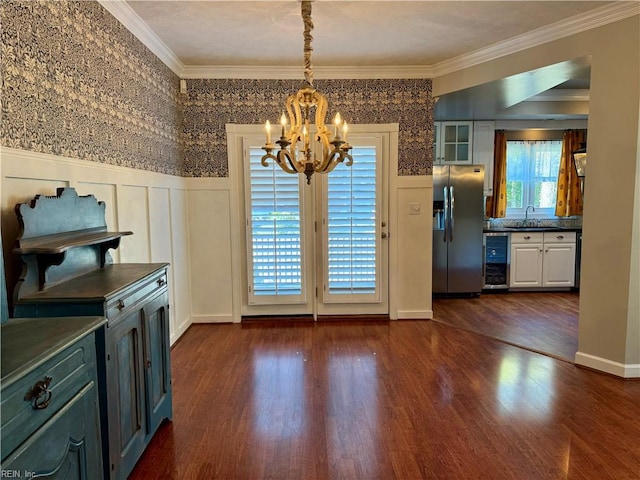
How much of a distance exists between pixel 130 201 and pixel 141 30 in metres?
1.32

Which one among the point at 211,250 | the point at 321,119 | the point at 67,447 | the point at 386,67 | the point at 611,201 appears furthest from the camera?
the point at 211,250

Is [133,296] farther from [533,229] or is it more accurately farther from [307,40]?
[533,229]

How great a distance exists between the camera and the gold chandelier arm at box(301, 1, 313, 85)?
2400mm

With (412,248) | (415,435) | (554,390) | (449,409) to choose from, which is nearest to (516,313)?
(412,248)

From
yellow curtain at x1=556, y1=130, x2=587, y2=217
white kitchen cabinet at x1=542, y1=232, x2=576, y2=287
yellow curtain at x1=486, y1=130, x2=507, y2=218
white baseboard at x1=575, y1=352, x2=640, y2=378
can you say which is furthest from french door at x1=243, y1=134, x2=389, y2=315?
yellow curtain at x1=556, y1=130, x2=587, y2=217

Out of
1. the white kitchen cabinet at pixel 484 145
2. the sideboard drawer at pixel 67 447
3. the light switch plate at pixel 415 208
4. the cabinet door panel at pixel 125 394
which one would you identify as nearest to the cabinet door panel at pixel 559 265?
the white kitchen cabinet at pixel 484 145

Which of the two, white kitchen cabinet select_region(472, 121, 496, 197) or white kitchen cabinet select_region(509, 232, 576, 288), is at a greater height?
white kitchen cabinet select_region(472, 121, 496, 197)

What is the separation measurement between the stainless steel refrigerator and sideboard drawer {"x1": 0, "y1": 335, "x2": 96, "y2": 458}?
15.0 ft

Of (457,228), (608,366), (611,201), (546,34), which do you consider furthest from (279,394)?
(457,228)

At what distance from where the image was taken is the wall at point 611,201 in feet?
8.86

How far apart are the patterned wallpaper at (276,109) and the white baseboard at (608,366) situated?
2.34 meters

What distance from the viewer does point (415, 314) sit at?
432cm

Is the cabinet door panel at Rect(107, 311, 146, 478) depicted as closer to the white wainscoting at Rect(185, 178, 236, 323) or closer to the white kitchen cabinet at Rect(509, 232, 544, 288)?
the white wainscoting at Rect(185, 178, 236, 323)

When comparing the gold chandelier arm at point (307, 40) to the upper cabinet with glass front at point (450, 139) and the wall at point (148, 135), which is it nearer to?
the wall at point (148, 135)
